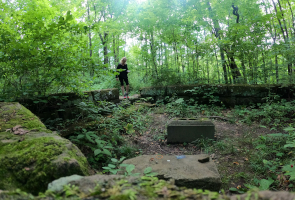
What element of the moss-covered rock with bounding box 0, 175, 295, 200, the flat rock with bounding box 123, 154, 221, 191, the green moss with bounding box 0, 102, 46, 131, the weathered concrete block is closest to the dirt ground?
the weathered concrete block

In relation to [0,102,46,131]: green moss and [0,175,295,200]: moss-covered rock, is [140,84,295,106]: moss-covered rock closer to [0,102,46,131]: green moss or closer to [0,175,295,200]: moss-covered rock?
[0,102,46,131]: green moss

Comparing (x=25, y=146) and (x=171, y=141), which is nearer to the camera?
(x=25, y=146)

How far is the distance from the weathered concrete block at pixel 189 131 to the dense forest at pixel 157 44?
6.10 ft

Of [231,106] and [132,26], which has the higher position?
[132,26]

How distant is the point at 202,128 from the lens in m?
3.70

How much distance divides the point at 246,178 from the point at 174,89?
4574 mm

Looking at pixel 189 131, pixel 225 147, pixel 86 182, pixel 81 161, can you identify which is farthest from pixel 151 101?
pixel 86 182

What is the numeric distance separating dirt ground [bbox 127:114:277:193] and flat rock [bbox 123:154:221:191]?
17.1 inches

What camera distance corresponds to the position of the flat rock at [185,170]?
73.6 inches

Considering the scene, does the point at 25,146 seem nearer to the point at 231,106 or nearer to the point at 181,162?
the point at 181,162

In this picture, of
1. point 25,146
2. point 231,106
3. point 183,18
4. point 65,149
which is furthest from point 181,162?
point 183,18

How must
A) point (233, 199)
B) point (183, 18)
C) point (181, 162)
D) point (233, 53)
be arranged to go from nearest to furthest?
point (233, 199) → point (181, 162) → point (233, 53) → point (183, 18)

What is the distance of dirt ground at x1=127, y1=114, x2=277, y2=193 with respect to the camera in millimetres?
2542

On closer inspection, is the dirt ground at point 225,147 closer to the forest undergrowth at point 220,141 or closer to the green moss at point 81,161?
the forest undergrowth at point 220,141
